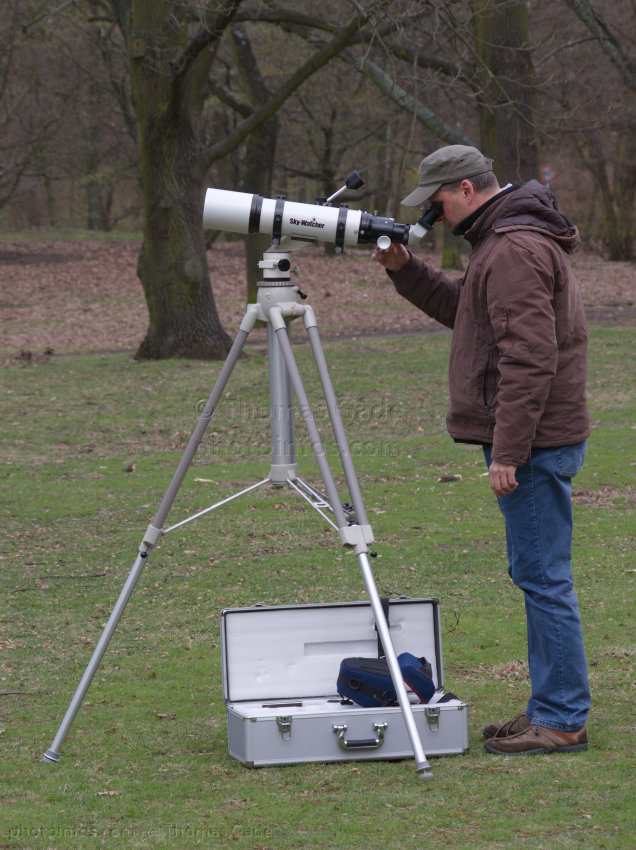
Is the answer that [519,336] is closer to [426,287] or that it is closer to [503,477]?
[503,477]

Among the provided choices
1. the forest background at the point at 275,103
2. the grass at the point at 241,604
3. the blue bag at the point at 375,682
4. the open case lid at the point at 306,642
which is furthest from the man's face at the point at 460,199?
the forest background at the point at 275,103

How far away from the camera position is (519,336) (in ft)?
11.5

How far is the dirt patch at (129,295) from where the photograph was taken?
2069cm

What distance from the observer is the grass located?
129 inches

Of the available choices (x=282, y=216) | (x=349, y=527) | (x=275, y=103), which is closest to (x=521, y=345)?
(x=349, y=527)

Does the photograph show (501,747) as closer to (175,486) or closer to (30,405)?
(175,486)

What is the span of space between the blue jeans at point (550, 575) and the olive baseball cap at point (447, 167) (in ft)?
3.20

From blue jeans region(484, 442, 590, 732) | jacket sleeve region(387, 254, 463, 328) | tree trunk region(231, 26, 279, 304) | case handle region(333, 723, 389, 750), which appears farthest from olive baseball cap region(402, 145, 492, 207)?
tree trunk region(231, 26, 279, 304)

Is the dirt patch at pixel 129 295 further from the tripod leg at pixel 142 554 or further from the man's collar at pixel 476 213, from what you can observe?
the man's collar at pixel 476 213

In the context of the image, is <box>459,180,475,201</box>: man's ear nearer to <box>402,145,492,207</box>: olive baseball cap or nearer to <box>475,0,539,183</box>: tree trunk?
<box>402,145,492,207</box>: olive baseball cap

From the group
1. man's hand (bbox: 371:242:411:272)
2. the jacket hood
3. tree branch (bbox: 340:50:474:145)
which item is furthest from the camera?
tree branch (bbox: 340:50:474:145)

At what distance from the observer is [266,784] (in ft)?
11.8

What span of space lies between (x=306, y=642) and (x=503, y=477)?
3.84ft

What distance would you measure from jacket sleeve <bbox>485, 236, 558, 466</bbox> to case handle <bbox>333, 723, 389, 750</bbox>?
3.39 feet
